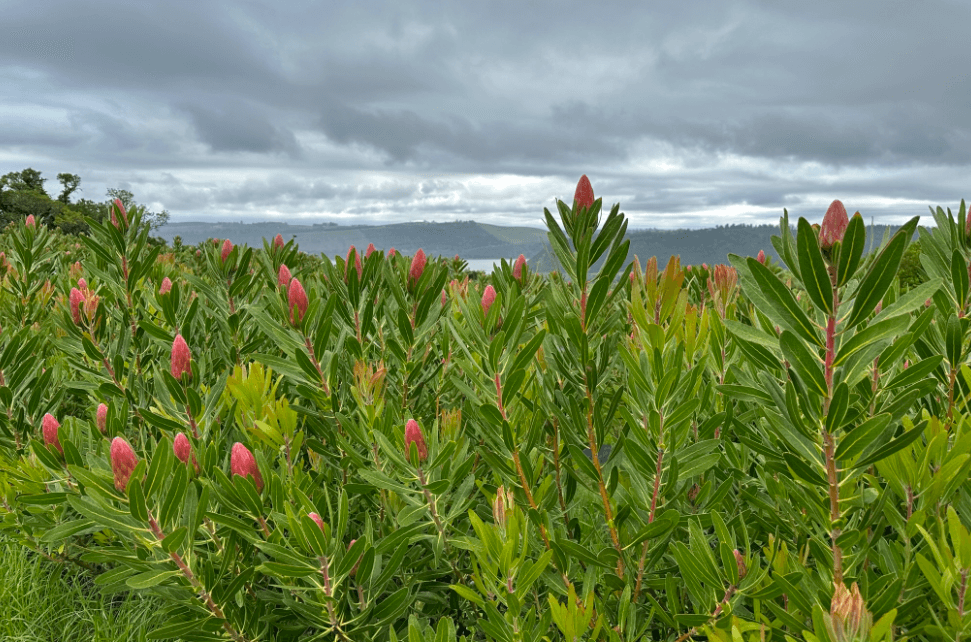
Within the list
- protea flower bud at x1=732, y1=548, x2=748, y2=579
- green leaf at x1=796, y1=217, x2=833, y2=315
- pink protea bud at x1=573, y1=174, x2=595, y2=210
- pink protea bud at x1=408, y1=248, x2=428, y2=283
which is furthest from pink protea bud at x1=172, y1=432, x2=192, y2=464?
green leaf at x1=796, y1=217, x2=833, y2=315

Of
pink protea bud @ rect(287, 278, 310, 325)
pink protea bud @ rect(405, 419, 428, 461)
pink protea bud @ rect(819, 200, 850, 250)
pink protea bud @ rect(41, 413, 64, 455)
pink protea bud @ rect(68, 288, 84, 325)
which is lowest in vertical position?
pink protea bud @ rect(41, 413, 64, 455)

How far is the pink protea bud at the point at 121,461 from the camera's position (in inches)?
49.5

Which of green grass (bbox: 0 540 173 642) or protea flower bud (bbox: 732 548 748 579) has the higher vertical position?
protea flower bud (bbox: 732 548 748 579)

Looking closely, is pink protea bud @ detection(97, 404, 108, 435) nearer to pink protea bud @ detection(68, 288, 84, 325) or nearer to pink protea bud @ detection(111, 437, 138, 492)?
pink protea bud @ detection(111, 437, 138, 492)

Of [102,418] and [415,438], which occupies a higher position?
[415,438]

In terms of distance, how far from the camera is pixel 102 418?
1898 millimetres

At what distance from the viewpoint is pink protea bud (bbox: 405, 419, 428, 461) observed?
143 centimetres

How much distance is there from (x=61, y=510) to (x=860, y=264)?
9.59 ft

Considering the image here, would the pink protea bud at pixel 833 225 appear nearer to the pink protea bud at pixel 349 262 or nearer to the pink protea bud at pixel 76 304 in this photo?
the pink protea bud at pixel 349 262

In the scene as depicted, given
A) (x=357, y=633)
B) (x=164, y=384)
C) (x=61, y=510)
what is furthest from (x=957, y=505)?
(x=61, y=510)

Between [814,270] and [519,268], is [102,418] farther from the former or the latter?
[814,270]

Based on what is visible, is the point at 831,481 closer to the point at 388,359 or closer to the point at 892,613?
the point at 892,613

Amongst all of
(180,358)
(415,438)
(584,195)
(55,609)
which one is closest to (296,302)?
(180,358)

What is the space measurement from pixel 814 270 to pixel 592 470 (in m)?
0.70
